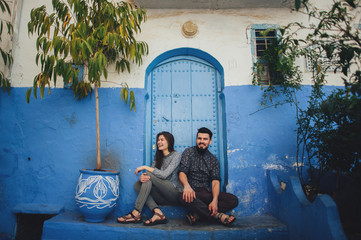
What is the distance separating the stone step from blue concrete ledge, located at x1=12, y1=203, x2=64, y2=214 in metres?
0.44

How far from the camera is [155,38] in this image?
4.12 metres

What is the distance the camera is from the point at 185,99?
13.4 feet

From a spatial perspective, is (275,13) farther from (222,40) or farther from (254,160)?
(254,160)

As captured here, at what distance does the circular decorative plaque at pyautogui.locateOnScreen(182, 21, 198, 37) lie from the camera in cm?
409

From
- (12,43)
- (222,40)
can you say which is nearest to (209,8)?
(222,40)

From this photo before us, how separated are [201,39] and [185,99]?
1.06 m

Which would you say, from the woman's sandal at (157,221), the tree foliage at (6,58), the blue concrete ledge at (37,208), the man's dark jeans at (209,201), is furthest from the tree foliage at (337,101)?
the tree foliage at (6,58)

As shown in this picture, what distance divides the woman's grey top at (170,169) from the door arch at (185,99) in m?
0.44

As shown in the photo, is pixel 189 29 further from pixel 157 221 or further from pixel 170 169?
pixel 157 221

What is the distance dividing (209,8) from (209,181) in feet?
9.67

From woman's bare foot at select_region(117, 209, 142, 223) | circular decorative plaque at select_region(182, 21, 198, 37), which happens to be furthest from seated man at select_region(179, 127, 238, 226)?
circular decorative plaque at select_region(182, 21, 198, 37)

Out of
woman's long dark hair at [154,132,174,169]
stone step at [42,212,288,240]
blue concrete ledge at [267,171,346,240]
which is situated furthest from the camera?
woman's long dark hair at [154,132,174,169]

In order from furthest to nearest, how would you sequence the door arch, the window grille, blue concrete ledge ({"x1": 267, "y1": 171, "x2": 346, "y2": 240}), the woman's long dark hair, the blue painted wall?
1. the window grille
2. the door arch
3. the blue painted wall
4. the woman's long dark hair
5. blue concrete ledge ({"x1": 267, "y1": 171, "x2": 346, "y2": 240})

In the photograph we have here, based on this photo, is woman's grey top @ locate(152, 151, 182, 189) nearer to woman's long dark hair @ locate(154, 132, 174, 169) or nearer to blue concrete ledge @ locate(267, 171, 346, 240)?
woman's long dark hair @ locate(154, 132, 174, 169)
